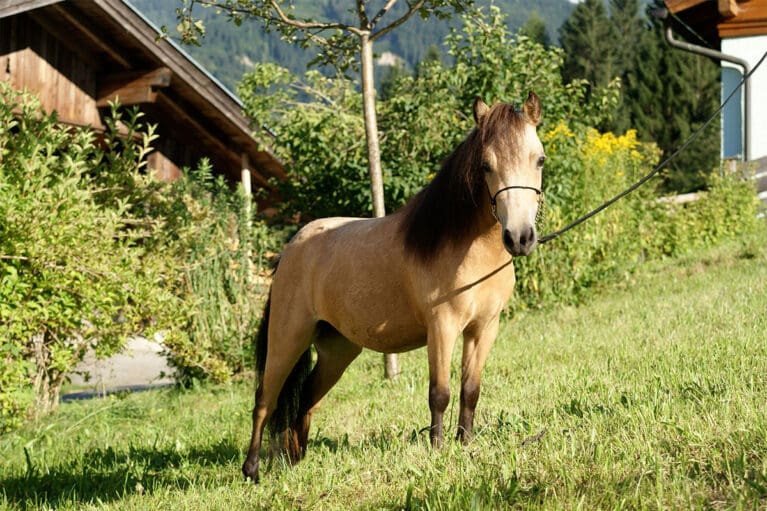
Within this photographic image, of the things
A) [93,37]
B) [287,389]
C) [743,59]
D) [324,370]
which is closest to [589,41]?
[743,59]

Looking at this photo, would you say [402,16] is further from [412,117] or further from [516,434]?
[516,434]

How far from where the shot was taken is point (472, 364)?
4523 mm

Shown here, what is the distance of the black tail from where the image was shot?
555 centimetres

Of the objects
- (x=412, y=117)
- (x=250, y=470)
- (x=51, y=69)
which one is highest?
(x=51, y=69)

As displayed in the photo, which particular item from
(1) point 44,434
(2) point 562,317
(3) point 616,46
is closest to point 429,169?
(2) point 562,317

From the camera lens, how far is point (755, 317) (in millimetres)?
6934

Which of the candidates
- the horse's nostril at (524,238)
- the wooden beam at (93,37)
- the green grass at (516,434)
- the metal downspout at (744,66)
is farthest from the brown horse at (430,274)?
the metal downspout at (744,66)

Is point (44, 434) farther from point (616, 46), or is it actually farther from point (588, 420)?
point (616, 46)

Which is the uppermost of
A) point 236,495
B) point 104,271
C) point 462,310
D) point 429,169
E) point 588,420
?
point 429,169

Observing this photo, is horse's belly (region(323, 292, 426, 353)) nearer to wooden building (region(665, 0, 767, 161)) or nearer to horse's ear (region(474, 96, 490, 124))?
horse's ear (region(474, 96, 490, 124))

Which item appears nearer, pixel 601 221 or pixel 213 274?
pixel 213 274

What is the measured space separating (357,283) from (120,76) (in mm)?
8177

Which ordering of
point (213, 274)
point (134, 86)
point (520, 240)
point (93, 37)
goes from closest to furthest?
1. point (520, 240)
2. point (213, 274)
3. point (93, 37)
4. point (134, 86)

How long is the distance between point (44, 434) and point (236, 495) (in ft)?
13.1
